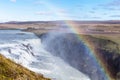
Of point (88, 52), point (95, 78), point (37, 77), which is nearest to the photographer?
point (37, 77)

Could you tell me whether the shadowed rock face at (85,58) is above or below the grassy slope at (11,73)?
below

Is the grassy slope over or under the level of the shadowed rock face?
over

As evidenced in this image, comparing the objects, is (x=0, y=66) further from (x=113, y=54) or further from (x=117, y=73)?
(x=113, y=54)

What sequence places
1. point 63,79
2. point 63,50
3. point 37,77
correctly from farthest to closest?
point 63,50, point 63,79, point 37,77

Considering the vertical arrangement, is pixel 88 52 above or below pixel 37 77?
below

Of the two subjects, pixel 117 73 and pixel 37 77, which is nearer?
pixel 37 77

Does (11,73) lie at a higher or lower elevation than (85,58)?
higher

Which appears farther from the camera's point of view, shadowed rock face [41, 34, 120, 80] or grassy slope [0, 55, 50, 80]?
shadowed rock face [41, 34, 120, 80]

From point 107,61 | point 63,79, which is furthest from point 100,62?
point 63,79

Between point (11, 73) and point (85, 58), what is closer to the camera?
point (11, 73)

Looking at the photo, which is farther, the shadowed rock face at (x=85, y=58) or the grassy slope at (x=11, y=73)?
the shadowed rock face at (x=85, y=58)
